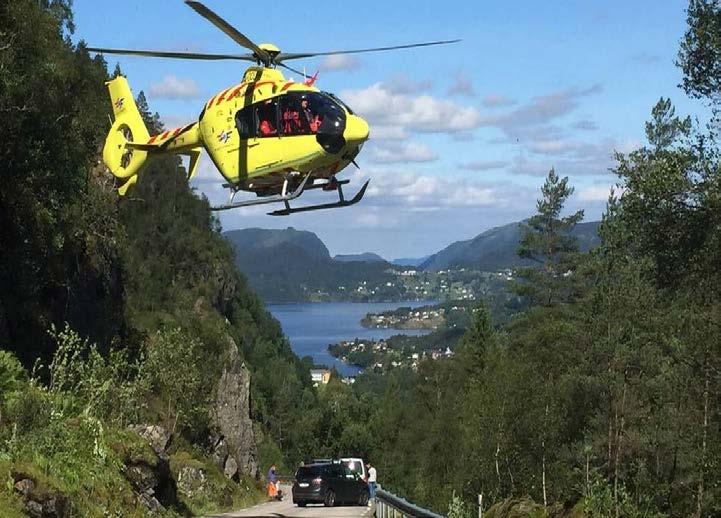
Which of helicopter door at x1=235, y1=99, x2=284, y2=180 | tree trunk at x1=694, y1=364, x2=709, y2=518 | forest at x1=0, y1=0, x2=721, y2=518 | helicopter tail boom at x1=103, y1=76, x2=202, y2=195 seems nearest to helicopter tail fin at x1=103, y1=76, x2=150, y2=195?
helicopter tail boom at x1=103, y1=76, x2=202, y2=195

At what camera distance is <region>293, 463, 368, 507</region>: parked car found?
30188 mm

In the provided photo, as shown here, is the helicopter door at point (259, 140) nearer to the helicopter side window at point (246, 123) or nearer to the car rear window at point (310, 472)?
the helicopter side window at point (246, 123)

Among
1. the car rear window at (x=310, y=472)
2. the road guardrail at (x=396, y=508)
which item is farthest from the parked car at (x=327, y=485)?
the road guardrail at (x=396, y=508)

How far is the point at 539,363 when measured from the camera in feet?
196

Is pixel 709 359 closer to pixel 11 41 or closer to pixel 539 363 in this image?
pixel 11 41

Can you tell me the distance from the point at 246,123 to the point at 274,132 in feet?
2.73

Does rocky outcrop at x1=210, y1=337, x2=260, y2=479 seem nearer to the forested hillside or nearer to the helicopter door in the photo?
the forested hillside

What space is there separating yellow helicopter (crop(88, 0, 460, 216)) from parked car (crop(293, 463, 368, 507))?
13561mm

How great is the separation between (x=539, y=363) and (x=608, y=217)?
16.7m

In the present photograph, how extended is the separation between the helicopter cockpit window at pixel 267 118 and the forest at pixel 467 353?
4953 millimetres

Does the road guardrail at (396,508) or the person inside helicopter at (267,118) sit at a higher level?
the person inside helicopter at (267,118)

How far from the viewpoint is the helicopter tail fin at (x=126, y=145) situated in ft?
74.8

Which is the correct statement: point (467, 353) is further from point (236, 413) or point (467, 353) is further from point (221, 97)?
point (221, 97)

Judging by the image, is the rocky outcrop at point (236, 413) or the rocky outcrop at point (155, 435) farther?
the rocky outcrop at point (236, 413)
